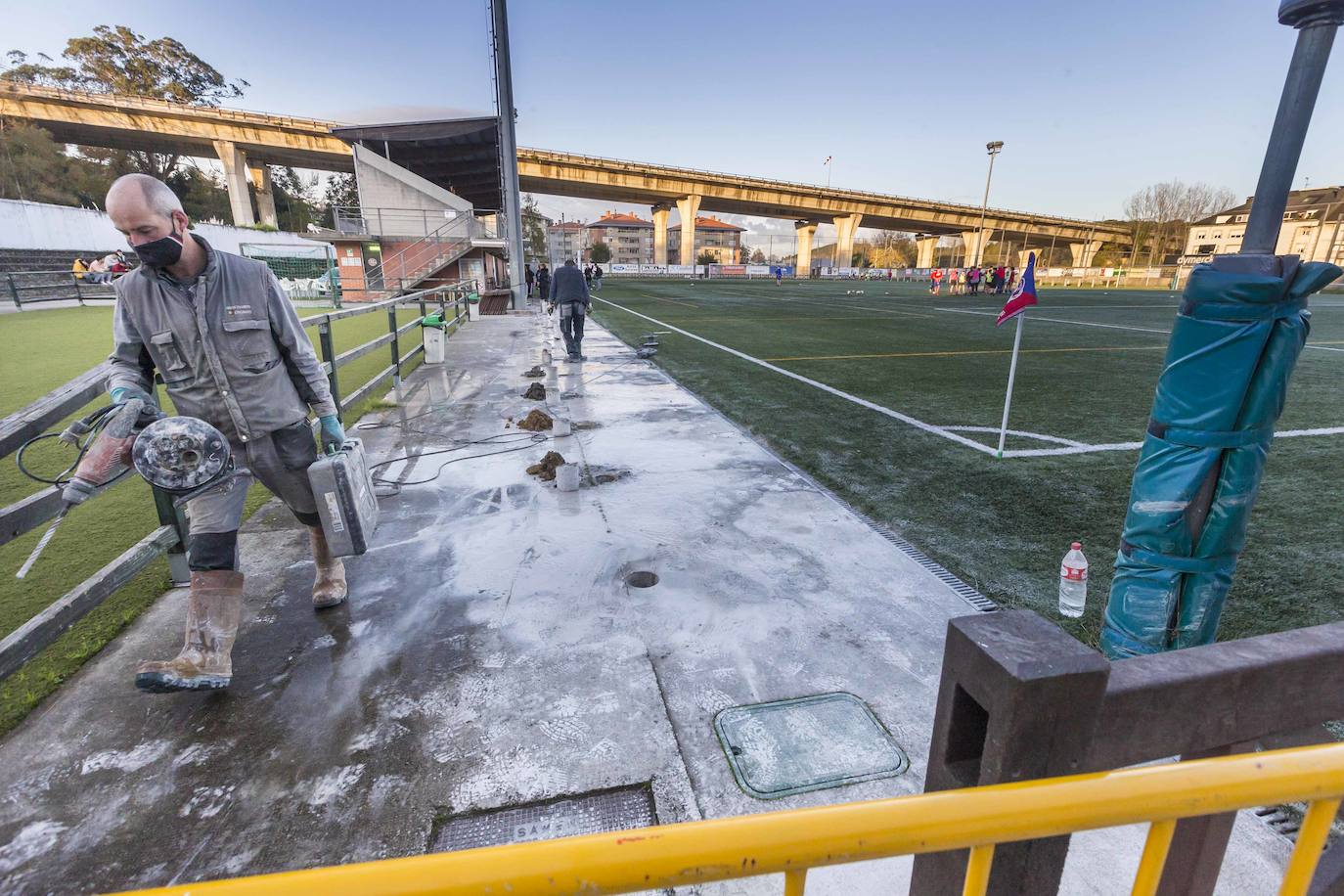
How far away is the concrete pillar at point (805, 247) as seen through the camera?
7769 cm

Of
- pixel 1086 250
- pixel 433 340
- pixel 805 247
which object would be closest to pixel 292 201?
pixel 805 247

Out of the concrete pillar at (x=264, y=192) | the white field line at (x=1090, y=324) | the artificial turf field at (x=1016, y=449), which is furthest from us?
the concrete pillar at (x=264, y=192)

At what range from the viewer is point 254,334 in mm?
2506

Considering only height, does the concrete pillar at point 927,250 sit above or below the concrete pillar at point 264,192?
below

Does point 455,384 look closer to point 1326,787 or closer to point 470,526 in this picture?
point 470,526

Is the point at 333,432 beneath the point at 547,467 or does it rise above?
above

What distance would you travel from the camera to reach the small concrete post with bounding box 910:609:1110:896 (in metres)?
0.94

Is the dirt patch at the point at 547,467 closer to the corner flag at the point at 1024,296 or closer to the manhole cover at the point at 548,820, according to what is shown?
the manhole cover at the point at 548,820

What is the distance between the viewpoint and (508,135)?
17.9 metres

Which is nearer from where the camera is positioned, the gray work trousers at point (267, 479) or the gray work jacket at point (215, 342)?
the gray work jacket at point (215, 342)

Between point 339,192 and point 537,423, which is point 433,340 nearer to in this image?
point 537,423

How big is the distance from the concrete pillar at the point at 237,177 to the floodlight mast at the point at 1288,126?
5722 centimetres

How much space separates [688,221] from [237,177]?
40.8 meters

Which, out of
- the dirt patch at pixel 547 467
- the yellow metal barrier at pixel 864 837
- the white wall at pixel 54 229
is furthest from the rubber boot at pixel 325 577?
the white wall at pixel 54 229
